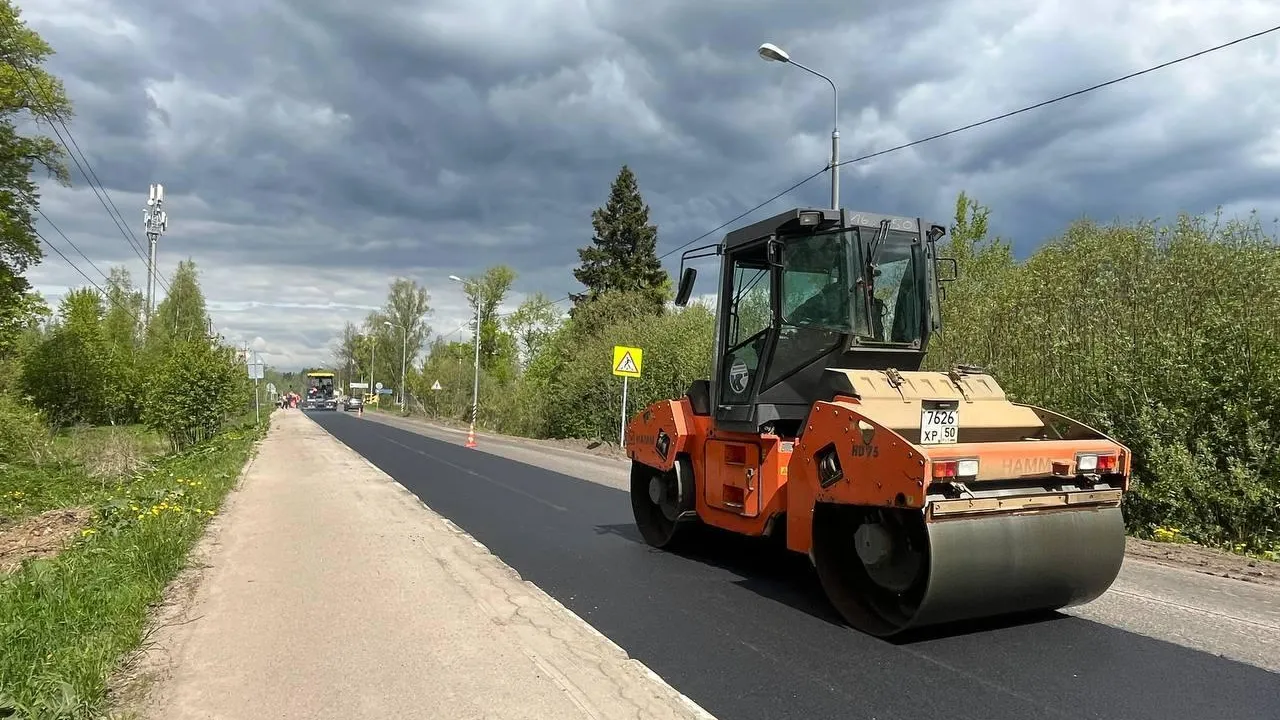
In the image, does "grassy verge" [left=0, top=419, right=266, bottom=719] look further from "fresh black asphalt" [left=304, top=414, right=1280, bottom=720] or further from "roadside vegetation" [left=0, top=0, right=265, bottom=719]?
"fresh black asphalt" [left=304, top=414, right=1280, bottom=720]

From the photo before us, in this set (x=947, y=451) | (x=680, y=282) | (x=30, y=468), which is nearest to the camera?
(x=947, y=451)

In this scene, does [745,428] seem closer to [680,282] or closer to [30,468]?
[680,282]

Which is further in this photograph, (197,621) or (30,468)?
(30,468)

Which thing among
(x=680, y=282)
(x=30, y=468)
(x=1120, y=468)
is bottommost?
(x=30, y=468)

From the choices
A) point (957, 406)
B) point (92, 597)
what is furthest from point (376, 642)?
point (957, 406)

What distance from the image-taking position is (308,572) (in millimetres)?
7406

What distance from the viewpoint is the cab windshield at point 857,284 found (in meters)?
6.20

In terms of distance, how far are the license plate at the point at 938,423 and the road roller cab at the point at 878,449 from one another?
0.01m

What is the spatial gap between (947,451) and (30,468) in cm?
2267

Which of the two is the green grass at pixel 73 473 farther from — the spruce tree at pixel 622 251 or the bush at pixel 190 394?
the spruce tree at pixel 622 251

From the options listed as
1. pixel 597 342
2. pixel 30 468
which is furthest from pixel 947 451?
pixel 597 342

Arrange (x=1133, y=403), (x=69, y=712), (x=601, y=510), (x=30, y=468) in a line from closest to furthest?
(x=69, y=712) < (x=1133, y=403) < (x=601, y=510) < (x=30, y=468)

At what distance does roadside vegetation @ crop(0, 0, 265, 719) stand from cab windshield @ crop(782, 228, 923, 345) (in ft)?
16.9

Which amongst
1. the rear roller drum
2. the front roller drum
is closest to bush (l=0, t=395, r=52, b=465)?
the rear roller drum
